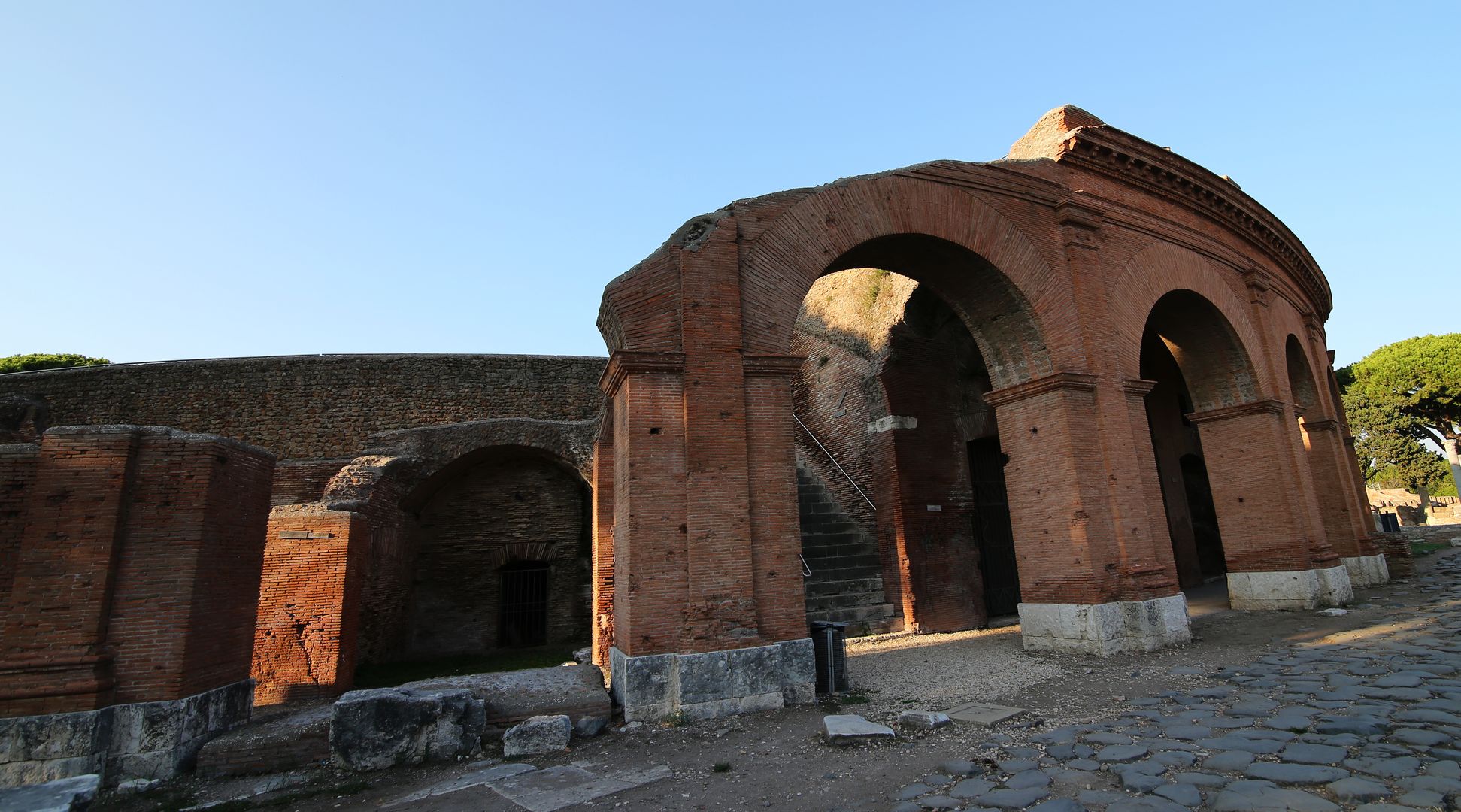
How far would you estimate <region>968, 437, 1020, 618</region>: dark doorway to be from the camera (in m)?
11.5

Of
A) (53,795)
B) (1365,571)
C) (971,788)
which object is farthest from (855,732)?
(1365,571)

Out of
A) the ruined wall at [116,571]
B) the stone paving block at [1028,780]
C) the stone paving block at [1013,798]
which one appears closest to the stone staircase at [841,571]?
the stone paving block at [1028,780]

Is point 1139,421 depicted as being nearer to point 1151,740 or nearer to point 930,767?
point 1151,740

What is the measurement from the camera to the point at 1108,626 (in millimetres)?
7645

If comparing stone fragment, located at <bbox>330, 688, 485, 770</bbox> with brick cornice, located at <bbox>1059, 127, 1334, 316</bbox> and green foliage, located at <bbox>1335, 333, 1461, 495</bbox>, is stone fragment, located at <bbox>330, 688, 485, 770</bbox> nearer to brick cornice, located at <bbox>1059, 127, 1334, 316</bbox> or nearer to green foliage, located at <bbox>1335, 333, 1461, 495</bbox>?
brick cornice, located at <bbox>1059, 127, 1334, 316</bbox>

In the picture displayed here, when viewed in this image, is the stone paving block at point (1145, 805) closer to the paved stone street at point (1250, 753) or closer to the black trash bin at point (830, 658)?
the paved stone street at point (1250, 753)

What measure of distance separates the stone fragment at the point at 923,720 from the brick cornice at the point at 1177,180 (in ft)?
26.3

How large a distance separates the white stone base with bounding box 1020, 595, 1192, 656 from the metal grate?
28.0 feet

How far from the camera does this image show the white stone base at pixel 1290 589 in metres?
10.0

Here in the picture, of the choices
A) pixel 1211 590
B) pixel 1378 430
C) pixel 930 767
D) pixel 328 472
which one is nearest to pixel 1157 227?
pixel 1211 590

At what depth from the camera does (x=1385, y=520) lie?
20.3 metres

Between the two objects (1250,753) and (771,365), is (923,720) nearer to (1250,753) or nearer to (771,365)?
(1250,753)

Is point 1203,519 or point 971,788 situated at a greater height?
point 1203,519

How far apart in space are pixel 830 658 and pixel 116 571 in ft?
19.3
